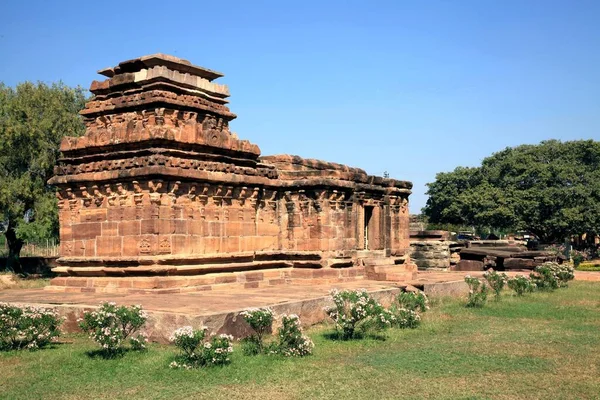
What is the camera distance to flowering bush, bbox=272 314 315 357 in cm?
899

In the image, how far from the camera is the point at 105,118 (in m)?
16.1

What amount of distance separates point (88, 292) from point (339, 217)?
269 inches

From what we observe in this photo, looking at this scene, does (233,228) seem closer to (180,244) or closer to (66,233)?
(180,244)

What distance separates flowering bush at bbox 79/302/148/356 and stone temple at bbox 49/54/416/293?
4.60m

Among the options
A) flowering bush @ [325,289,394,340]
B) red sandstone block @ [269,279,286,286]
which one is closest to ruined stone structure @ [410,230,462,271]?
red sandstone block @ [269,279,286,286]

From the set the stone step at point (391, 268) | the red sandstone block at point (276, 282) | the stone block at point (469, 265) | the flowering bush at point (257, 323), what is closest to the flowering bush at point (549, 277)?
the stone step at point (391, 268)

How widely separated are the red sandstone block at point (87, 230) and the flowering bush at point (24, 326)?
5.69 meters

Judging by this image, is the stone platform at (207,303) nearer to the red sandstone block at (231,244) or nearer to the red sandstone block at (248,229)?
the red sandstone block at (231,244)

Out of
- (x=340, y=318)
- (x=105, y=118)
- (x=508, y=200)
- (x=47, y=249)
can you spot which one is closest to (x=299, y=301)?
(x=340, y=318)

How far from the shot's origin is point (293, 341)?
29.9 ft

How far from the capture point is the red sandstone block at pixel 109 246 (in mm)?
14742

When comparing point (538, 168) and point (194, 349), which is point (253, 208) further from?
point (538, 168)

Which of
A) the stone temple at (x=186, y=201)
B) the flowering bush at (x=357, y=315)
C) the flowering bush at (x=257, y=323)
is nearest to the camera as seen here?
the flowering bush at (x=257, y=323)

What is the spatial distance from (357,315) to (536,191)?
42175mm
